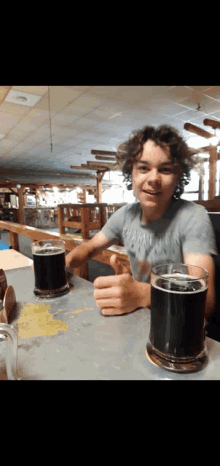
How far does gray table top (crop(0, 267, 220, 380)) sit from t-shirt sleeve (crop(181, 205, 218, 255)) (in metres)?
0.42

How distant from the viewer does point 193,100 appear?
5.09 metres

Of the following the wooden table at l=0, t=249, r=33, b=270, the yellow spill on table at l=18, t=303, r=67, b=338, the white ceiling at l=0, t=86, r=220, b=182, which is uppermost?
the white ceiling at l=0, t=86, r=220, b=182

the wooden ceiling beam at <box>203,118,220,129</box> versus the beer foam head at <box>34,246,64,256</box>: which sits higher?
the wooden ceiling beam at <box>203,118,220,129</box>

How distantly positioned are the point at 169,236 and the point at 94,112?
5.41 m

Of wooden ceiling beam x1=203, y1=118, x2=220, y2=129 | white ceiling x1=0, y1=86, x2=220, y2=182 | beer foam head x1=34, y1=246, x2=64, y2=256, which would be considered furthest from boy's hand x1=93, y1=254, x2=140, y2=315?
wooden ceiling beam x1=203, y1=118, x2=220, y2=129

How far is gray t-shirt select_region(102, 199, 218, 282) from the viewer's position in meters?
1.15

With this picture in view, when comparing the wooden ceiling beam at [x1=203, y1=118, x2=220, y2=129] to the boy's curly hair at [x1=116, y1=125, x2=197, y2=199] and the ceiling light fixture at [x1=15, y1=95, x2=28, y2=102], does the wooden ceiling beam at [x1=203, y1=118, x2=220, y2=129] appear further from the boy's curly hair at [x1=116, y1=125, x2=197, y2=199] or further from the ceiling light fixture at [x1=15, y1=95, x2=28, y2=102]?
the boy's curly hair at [x1=116, y1=125, x2=197, y2=199]

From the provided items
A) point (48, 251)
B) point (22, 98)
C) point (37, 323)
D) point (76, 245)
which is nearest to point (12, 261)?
point (48, 251)

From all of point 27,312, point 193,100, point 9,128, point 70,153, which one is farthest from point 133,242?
point 70,153

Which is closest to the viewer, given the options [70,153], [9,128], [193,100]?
[193,100]

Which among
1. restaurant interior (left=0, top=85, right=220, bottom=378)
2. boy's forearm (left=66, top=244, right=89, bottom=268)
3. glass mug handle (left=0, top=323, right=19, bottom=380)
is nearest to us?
glass mug handle (left=0, top=323, right=19, bottom=380)
